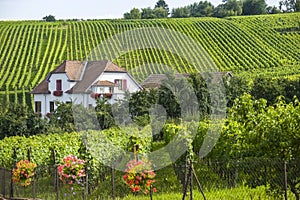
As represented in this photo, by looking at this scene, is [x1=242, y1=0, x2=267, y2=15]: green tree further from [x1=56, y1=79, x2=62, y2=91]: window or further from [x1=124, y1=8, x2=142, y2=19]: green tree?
[x1=56, y1=79, x2=62, y2=91]: window

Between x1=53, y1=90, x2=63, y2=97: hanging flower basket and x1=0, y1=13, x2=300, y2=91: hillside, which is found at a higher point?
x1=0, y1=13, x2=300, y2=91: hillside

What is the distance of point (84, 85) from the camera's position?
5197 centimetres

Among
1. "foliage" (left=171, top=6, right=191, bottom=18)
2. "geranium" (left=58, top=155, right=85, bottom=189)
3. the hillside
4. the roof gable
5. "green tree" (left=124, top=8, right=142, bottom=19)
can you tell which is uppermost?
"foliage" (left=171, top=6, right=191, bottom=18)

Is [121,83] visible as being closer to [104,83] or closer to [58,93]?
[104,83]

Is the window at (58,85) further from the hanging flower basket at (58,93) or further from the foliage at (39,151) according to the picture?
the foliage at (39,151)

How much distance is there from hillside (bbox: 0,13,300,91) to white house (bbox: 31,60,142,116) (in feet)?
19.3

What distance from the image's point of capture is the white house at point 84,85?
50.3 meters

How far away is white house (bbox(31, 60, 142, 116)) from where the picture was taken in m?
A: 50.3

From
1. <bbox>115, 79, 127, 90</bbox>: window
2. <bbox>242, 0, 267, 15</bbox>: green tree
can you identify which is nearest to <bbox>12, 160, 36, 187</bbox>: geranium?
<bbox>115, 79, 127, 90</bbox>: window

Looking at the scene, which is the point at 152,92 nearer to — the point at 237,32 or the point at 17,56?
the point at 17,56

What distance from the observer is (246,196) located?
38.2 ft

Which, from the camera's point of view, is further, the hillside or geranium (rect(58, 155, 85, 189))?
the hillside

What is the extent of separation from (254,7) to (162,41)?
57417 millimetres

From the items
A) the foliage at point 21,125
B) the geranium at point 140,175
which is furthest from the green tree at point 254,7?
the geranium at point 140,175
